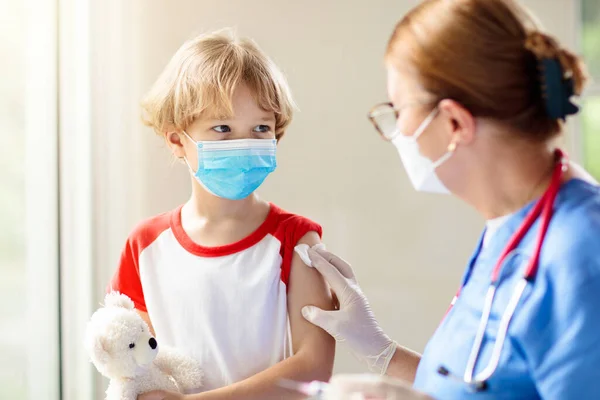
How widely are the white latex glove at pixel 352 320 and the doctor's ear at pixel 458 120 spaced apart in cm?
60

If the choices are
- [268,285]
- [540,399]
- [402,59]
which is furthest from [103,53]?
[540,399]

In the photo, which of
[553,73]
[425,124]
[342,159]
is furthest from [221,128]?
[342,159]

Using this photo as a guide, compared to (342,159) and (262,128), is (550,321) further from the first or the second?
(342,159)

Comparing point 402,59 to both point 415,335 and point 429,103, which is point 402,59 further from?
point 415,335

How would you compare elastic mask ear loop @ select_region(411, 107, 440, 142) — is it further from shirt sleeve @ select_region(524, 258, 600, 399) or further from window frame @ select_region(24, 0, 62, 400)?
window frame @ select_region(24, 0, 62, 400)

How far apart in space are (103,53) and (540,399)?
86.0 inches

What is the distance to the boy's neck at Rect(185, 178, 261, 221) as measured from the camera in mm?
1927

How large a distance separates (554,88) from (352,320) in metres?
0.83

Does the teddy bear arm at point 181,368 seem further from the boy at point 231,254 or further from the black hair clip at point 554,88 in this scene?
the black hair clip at point 554,88

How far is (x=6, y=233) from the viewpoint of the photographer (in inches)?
96.0

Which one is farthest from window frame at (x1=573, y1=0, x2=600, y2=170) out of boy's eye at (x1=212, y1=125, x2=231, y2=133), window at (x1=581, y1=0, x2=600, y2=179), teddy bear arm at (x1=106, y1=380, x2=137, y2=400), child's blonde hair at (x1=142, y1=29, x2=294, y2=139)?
teddy bear arm at (x1=106, y1=380, x2=137, y2=400)

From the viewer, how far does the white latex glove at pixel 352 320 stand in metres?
1.81

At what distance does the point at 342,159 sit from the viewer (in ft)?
10.6

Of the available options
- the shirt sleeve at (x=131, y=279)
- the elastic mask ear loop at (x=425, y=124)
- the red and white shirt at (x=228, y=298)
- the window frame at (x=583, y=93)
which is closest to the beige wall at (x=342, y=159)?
the window frame at (x=583, y=93)
